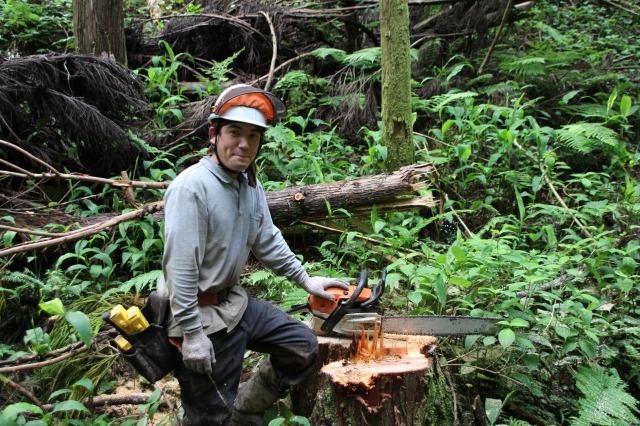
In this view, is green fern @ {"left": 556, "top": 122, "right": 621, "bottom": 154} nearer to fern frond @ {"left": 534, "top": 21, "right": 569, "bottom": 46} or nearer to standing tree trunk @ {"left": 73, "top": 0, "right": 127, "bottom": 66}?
fern frond @ {"left": 534, "top": 21, "right": 569, "bottom": 46}

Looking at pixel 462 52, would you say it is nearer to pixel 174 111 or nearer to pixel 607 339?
pixel 174 111

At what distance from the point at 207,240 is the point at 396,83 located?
362 centimetres

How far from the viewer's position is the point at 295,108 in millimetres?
7199

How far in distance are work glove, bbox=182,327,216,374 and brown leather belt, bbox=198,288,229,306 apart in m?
0.20

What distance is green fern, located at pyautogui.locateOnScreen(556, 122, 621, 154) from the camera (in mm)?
5746

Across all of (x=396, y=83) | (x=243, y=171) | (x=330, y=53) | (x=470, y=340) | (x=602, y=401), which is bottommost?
(x=602, y=401)

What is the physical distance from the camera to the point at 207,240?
106 inches

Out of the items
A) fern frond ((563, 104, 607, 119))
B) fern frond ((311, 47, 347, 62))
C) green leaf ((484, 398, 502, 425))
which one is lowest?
green leaf ((484, 398, 502, 425))

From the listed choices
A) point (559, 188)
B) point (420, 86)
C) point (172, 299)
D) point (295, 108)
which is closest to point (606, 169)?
point (559, 188)

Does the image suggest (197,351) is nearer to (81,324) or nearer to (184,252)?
(184,252)

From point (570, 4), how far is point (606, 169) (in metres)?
6.01

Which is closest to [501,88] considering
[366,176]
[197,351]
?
[366,176]

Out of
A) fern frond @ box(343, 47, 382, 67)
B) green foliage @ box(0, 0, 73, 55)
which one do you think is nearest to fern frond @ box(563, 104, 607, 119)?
fern frond @ box(343, 47, 382, 67)

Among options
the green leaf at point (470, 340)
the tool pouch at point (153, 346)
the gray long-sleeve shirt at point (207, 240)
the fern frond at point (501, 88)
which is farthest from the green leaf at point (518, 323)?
the fern frond at point (501, 88)
